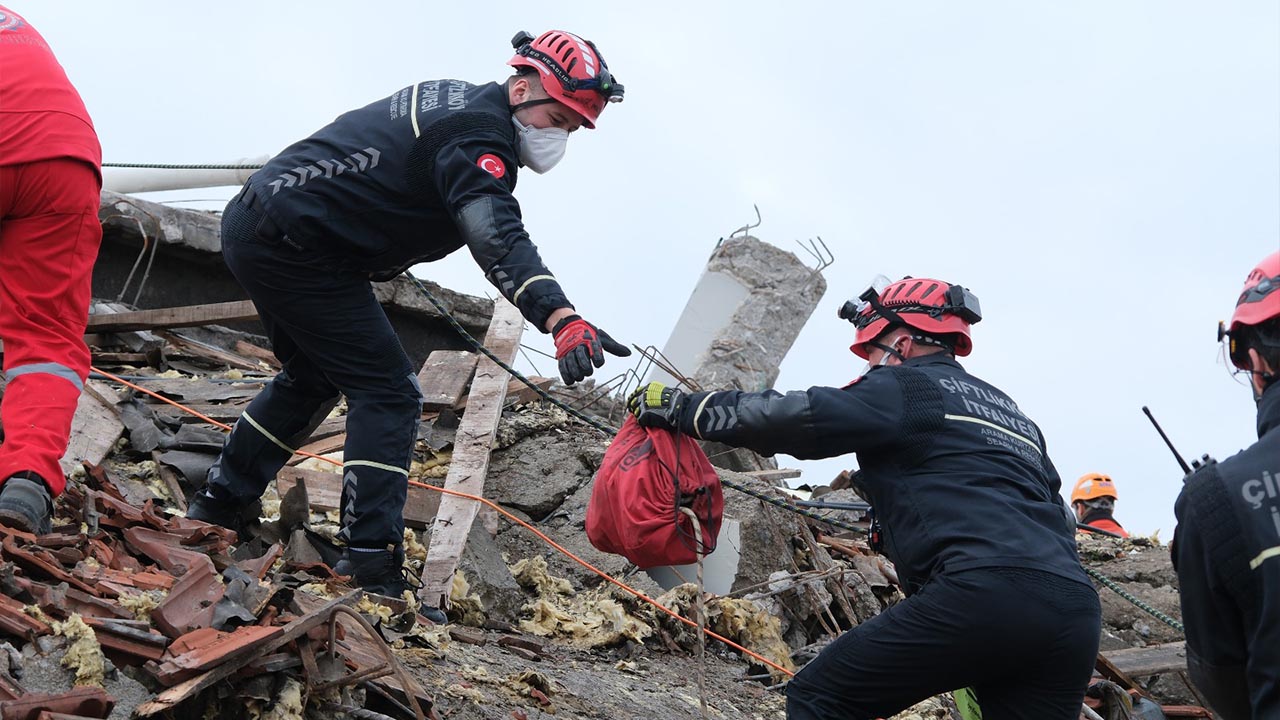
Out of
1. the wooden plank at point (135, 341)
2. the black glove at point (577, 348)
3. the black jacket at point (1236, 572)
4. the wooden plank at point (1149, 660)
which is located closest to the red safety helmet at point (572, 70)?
the black glove at point (577, 348)

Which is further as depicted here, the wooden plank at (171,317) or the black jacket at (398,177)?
the wooden plank at (171,317)

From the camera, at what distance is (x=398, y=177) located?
492 cm

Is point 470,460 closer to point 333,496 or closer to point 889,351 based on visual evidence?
point 333,496

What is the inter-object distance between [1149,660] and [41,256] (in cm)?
603

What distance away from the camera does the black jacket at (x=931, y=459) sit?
12.6ft

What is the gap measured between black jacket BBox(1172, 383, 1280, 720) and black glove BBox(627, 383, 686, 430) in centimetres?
190

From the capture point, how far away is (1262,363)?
2.87 metres

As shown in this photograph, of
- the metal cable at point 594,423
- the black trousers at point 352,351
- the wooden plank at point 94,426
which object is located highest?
the metal cable at point 594,423

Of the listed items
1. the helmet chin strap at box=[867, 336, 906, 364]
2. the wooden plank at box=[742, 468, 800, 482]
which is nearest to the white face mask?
the helmet chin strap at box=[867, 336, 906, 364]

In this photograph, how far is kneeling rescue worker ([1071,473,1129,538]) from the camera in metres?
11.4

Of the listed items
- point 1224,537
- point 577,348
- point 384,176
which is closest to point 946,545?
point 1224,537

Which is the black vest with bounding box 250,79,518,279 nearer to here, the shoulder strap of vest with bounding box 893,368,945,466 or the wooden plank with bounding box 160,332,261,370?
the shoulder strap of vest with bounding box 893,368,945,466

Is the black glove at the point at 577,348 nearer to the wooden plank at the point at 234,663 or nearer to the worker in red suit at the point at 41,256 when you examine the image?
the wooden plank at the point at 234,663

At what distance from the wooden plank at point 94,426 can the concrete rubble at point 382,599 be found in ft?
0.04
